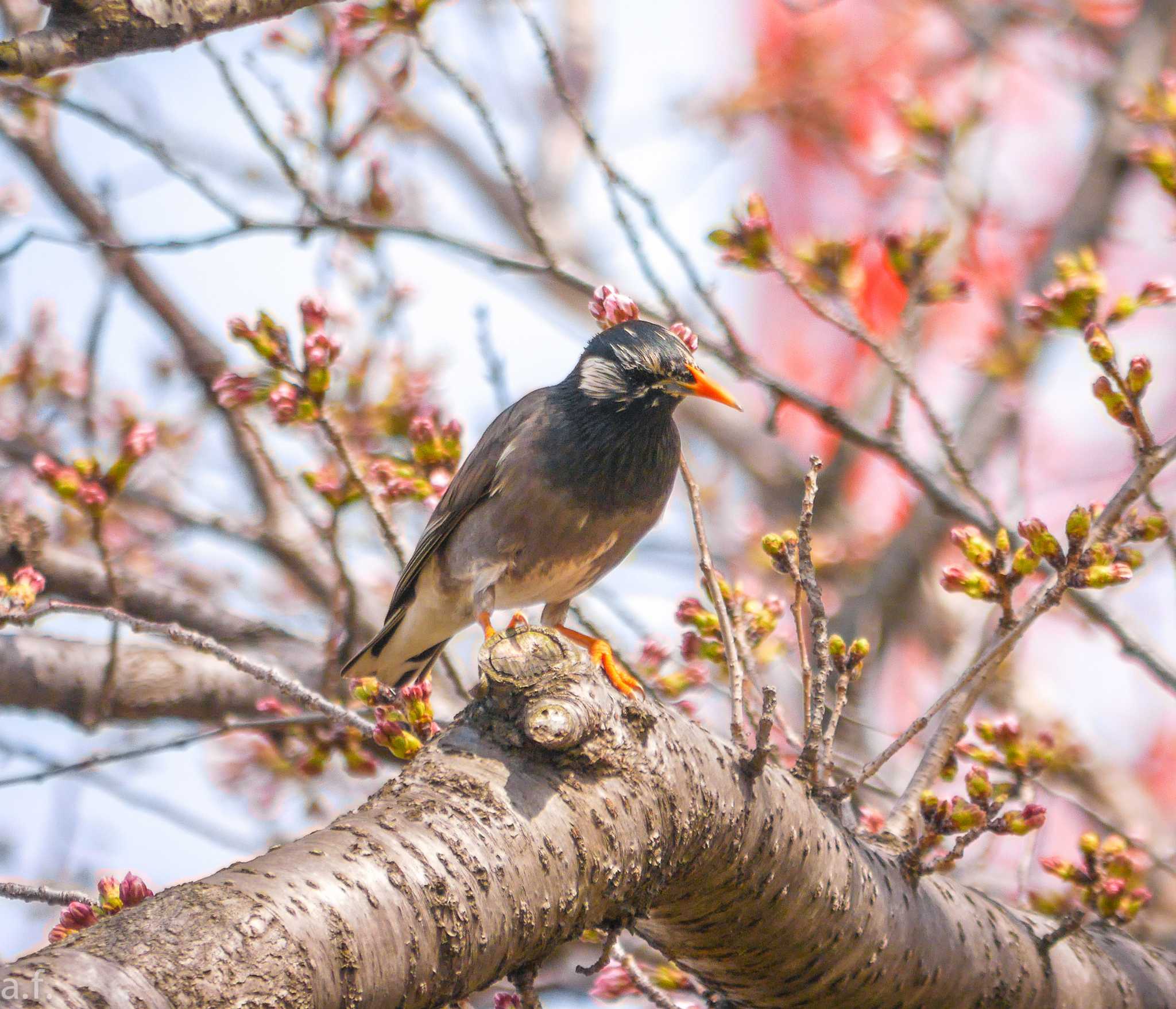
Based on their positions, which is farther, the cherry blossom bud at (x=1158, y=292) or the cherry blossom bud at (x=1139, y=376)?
the cherry blossom bud at (x=1158, y=292)

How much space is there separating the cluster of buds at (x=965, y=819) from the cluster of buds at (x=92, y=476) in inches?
93.0

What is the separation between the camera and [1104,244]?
5938 millimetres

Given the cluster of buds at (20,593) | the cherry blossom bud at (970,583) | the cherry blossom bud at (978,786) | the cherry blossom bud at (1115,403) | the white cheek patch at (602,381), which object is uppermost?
the white cheek patch at (602,381)

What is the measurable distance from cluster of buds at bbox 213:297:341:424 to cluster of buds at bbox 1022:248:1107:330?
1953mm

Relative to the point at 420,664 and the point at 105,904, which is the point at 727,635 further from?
the point at 420,664

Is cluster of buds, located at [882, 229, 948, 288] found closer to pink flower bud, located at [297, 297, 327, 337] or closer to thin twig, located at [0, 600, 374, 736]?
pink flower bud, located at [297, 297, 327, 337]

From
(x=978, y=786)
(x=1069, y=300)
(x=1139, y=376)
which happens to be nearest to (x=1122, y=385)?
(x=1139, y=376)

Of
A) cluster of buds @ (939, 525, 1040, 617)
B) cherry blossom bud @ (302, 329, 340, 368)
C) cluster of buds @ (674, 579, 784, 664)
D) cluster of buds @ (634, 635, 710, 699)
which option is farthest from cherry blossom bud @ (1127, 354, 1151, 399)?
cherry blossom bud @ (302, 329, 340, 368)

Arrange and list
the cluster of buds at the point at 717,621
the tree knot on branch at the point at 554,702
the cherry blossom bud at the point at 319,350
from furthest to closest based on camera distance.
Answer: the cherry blossom bud at the point at 319,350 → the cluster of buds at the point at 717,621 → the tree knot on branch at the point at 554,702

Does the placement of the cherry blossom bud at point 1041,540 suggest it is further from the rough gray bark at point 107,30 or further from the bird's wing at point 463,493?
the rough gray bark at point 107,30

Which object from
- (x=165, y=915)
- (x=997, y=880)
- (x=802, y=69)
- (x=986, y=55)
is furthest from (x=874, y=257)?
(x=165, y=915)

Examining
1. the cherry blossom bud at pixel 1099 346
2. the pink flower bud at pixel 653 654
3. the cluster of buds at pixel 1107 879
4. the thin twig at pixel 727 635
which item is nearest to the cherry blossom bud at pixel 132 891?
the thin twig at pixel 727 635

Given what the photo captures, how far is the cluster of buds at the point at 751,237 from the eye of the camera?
344 centimetres

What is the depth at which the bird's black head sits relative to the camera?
3467 mm
